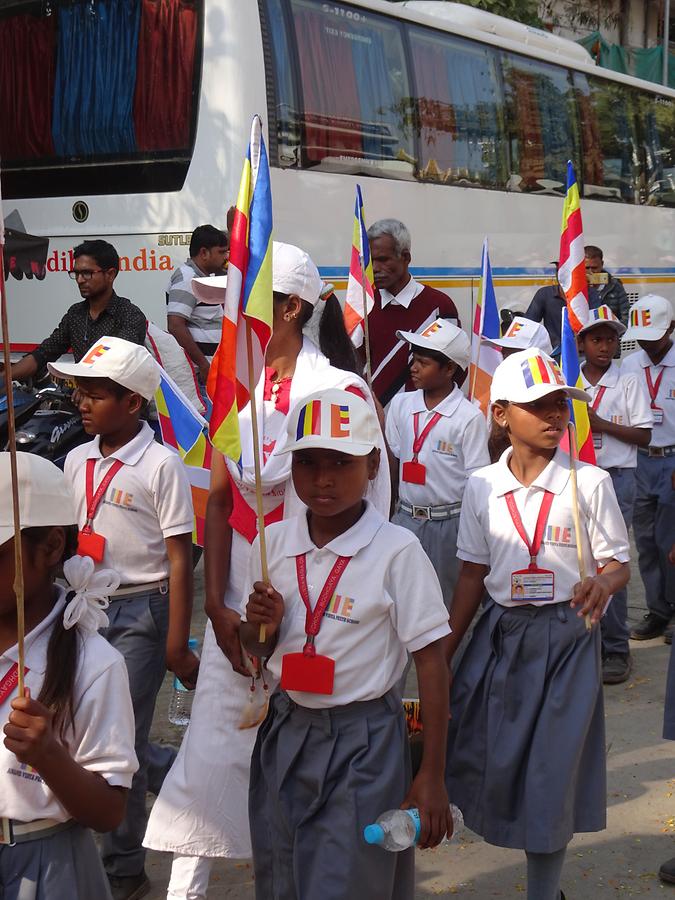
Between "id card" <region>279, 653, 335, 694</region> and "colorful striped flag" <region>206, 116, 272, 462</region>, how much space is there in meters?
0.58

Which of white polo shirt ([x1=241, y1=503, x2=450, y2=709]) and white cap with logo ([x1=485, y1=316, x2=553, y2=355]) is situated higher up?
white cap with logo ([x1=485, y1=316, x2=553, y2=355])

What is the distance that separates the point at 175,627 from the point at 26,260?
580 cm

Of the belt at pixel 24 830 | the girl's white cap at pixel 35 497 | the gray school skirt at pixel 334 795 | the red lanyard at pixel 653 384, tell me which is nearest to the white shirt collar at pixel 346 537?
the gray school skirt at pixel 334 795

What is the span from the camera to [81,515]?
4176 millimetres

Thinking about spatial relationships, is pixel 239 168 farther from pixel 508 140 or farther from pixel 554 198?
pixel 554 198

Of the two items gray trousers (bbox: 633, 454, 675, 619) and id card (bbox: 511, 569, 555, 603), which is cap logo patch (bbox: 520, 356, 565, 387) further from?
gray trousers (bbox: 633, 454, 675, 619)

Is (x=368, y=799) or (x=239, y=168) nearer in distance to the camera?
(x=368, y=799)

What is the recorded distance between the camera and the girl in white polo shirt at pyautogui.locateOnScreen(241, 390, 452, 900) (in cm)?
307

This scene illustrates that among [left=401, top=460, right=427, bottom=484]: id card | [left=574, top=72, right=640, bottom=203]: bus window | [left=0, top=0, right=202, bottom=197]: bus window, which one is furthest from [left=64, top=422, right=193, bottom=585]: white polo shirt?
[left=574, top=72, right=640, bottom=203]: bus window

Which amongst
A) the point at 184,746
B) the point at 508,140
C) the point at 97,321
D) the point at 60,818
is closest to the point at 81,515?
the point at 184,746

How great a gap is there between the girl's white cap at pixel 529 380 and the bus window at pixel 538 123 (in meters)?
8.47

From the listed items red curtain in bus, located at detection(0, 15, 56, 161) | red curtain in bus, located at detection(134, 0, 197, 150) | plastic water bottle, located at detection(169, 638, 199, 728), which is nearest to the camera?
plastic water bottle, located at detection(169, 638, 199, 728)

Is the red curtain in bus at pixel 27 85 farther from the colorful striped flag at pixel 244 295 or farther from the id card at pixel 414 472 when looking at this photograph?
the colorful striped flag at pixel 244 295

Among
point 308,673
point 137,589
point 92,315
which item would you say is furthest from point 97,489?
point 92,315
